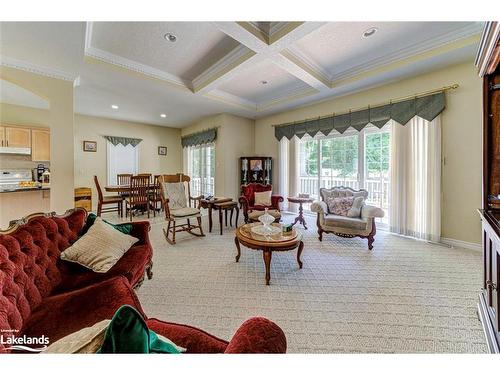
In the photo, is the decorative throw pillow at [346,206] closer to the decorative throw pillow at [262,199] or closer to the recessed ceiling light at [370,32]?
the decorative throw pillow at [262,199]

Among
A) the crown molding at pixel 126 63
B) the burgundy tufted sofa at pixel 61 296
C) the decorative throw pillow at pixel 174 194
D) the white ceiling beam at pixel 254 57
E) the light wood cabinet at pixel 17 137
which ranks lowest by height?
the burgundy tufted sofa at pixel 61 296

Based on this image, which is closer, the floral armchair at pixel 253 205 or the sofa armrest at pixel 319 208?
the sofa armrest at pixel 319 208

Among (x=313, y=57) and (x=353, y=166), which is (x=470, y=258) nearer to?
(x=353, y=166)

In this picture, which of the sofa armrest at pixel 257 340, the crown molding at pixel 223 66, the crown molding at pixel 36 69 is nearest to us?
the sofa armrest at pixel 257 340

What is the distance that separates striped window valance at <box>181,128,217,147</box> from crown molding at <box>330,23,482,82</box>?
3285 millimetres

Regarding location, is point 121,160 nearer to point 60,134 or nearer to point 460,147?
point 60,134

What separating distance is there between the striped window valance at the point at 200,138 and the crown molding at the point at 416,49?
3285 mm

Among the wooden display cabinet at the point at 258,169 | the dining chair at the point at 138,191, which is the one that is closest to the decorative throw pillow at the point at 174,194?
the dining chair at the point at 138,191

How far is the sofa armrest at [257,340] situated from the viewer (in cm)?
73

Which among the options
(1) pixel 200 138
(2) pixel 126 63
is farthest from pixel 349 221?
(1) pixel 200 138

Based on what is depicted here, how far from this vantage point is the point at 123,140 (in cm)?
629

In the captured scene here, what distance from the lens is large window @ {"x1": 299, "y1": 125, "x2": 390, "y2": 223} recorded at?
3.87m

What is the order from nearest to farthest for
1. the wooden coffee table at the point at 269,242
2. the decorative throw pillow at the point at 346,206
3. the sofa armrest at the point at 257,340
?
the sofa armrest at the point at 257,340
the wooden coffee table at the point at 269,242
the decorative throw pillow at the point at 346,206
